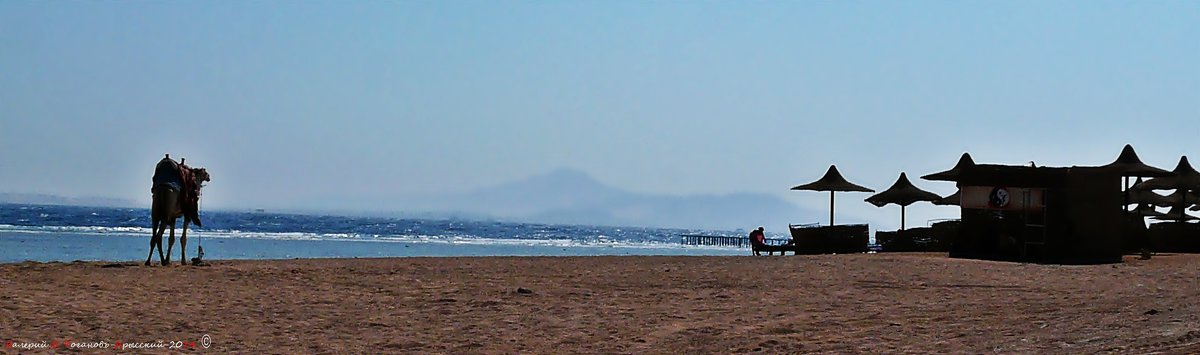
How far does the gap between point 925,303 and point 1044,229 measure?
11830 mm

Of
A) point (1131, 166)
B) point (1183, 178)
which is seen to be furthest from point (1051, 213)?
point (1183, 178)

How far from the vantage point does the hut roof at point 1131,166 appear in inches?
1112

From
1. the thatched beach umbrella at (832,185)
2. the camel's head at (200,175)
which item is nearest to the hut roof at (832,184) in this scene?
the thatched beach umbrella at (832,185)

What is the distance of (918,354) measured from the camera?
10336 mm

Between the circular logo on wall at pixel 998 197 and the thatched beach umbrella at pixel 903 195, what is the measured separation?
983 centimetres

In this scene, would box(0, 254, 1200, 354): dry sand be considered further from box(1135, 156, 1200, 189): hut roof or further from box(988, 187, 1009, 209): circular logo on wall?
box(1135, 156, 1200, 189): hut roof

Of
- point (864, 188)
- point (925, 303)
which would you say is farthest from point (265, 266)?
point (864, 188)

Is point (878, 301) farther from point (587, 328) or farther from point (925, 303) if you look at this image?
point (587, 328)

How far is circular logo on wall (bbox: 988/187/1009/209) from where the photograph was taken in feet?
83.0

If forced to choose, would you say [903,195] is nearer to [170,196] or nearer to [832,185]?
[832,185]

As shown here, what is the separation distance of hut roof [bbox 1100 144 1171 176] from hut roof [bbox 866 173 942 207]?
21.2ft

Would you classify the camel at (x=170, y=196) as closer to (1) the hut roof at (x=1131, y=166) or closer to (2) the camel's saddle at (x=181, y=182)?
(2) the camel's saddle at (x=181, y=182)

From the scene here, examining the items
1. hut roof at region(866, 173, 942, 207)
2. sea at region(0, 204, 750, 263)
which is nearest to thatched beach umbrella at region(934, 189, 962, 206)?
hut roof at region(866, 173, 942, 207)

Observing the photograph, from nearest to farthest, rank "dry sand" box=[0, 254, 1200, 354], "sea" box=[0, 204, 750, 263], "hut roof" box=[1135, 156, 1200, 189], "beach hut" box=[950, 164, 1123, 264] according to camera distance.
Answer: "dry sand" box=[0, 254, 1200, 354] → "beach hut" box=[950, 164, 1123, 264] → "hut roof" box=[1135, 156, 1200, 189] → "sea" box=[0, 204, 750, 263]
